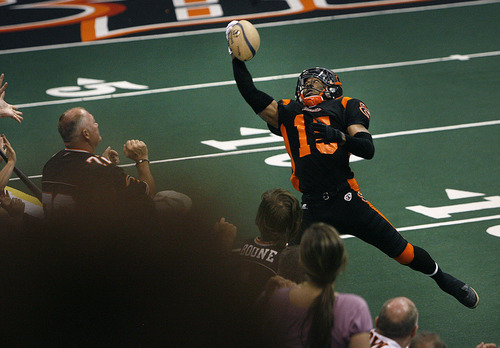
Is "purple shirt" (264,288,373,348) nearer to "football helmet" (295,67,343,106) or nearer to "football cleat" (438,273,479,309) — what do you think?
"football helmet" (295,67,343,106)

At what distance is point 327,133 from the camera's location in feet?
16.4

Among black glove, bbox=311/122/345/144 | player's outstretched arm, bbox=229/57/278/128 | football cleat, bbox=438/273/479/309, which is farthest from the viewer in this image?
football cleat, bbox=438/273/479/309

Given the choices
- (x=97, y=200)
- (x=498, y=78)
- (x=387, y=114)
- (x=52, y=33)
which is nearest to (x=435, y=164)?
(x=387, y=114)

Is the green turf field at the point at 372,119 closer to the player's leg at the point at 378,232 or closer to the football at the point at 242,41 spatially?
the player's leg at the point at 378,232

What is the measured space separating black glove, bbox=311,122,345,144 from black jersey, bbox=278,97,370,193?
28 cm

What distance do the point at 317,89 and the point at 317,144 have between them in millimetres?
492

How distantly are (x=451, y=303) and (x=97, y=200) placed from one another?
15.9 feet

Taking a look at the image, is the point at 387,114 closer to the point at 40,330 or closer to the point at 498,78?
the point at 498,78

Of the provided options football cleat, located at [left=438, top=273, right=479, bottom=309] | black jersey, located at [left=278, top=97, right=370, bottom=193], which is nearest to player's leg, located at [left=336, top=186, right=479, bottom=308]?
football cleat, located at [left=438, top=273, right=479, bottom=309]

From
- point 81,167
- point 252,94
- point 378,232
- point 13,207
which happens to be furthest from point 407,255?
point 13,207

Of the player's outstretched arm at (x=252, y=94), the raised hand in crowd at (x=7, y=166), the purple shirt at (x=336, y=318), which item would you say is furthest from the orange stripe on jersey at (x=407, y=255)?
the raised hand in crowd at (x=7, y=166)

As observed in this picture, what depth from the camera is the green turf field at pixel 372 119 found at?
6691mm

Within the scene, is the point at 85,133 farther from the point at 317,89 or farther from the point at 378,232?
the point at 378,232

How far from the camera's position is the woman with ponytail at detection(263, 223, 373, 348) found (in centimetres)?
310
